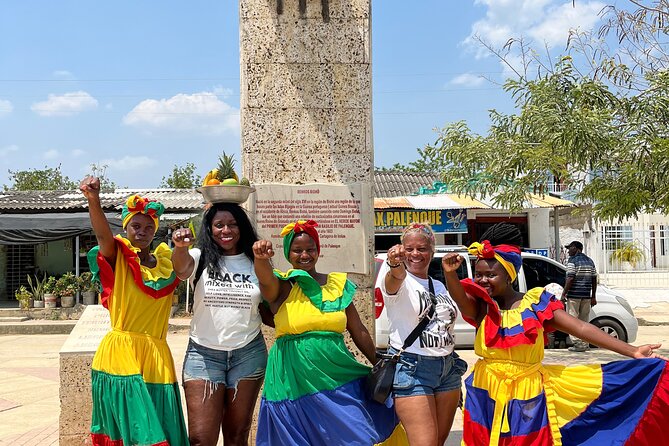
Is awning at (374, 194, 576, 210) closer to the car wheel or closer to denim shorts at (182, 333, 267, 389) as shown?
the car wheel

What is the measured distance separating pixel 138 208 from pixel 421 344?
1.76 meters

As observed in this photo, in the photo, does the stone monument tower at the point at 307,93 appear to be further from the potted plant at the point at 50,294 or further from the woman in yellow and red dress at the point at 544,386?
the potted plant at the point at 50,294

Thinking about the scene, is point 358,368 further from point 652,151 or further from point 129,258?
point 652,151

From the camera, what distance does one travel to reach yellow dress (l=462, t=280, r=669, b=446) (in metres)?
3.75

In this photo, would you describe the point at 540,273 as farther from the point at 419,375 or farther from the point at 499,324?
the point at 419,375

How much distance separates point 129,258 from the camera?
3793mm

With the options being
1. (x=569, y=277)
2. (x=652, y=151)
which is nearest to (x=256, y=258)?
(x=652, y=151)

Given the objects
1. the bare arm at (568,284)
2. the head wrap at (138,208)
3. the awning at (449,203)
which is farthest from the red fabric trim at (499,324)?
the awning at (449,203)

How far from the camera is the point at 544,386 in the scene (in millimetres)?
3811

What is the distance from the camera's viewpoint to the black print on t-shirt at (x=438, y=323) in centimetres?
387

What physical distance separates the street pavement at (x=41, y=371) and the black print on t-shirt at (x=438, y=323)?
1998mm

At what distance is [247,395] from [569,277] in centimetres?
794

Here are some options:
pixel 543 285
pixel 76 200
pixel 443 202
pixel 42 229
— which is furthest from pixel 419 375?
pixel 76 200

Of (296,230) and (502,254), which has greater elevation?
(296,230)
